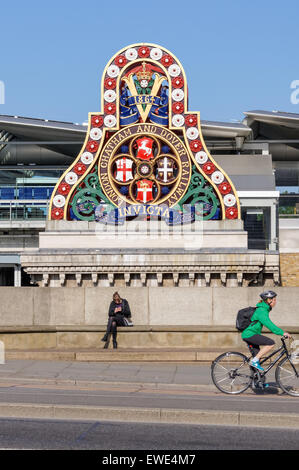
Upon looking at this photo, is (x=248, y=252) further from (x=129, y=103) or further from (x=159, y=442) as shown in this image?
(x=159, y=442)

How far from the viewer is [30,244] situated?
2131 inches

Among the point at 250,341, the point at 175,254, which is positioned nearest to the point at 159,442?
the point at 250,341

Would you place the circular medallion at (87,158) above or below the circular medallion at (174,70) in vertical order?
below

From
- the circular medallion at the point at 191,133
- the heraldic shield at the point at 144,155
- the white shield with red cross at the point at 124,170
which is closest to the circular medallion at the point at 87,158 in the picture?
the heraldic shield at the point at 144,155

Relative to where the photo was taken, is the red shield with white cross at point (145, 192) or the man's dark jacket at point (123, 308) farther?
the red shield with white cross at point (145, 192)

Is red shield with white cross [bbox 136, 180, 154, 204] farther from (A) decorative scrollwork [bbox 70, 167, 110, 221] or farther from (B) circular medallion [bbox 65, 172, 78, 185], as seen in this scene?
(B) circular medallion [bbox 65, 172, 78, 185]

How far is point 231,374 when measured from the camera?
1329cm

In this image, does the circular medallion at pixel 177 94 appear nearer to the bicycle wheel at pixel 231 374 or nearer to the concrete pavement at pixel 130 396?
the concrete pavement at pixel 130 396

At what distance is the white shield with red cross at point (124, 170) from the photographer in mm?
31312

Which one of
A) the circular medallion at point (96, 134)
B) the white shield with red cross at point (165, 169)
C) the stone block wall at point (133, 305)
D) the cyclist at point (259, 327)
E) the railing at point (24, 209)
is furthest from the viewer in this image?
the railing at point (24, 209)

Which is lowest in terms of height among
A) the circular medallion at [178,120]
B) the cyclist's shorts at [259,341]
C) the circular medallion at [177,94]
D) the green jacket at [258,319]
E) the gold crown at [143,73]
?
the cyclist's shorts at [259,341]

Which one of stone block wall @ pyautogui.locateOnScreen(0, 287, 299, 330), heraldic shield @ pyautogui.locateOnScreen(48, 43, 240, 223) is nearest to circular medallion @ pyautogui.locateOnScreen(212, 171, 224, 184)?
heraldic shield @ pyautogui.locateOnScreen(48, 43, 240, 223)

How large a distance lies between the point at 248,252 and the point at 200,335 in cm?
1175

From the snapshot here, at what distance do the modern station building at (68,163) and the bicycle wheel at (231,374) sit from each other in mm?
31299
